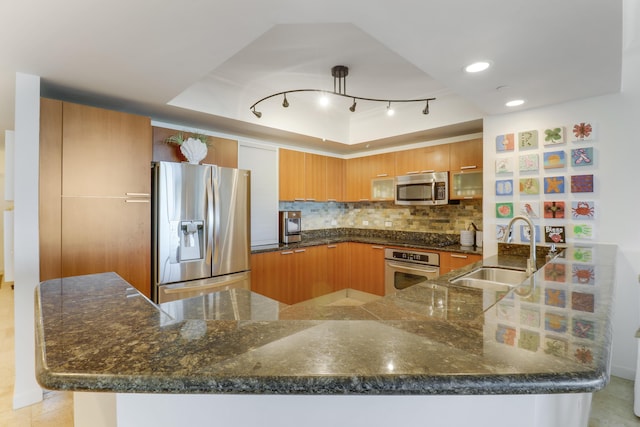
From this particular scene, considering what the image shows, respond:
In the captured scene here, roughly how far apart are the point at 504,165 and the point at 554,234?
77 centimetres

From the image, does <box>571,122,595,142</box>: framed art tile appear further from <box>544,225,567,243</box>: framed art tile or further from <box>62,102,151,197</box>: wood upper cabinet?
<box>62,102,151,197</box>: wood upper cabinet

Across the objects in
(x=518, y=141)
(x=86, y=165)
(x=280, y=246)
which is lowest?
(x=280, y=246)

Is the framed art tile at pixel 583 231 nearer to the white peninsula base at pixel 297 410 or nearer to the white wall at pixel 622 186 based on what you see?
the white wall at pixel 622 186

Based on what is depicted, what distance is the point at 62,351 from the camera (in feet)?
2.00

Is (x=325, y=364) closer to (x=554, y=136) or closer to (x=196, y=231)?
(x=196, y=231)

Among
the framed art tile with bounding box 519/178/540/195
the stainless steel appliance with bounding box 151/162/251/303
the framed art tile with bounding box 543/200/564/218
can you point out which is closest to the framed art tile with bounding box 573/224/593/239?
the framed art tile with bounding box 543/200/564/218

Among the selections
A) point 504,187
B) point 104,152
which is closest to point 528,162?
point 504,187

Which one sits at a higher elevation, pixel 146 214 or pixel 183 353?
pixel 146 214

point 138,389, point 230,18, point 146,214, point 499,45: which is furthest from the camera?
point 146,214

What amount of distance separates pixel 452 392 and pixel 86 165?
9.07 ft

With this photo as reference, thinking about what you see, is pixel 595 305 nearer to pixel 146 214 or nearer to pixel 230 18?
pixel 230 18

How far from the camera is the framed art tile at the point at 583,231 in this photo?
2.57 metres

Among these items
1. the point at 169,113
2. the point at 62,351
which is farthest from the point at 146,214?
the point at 62,351

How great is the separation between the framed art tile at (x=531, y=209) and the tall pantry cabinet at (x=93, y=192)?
3.40 m
